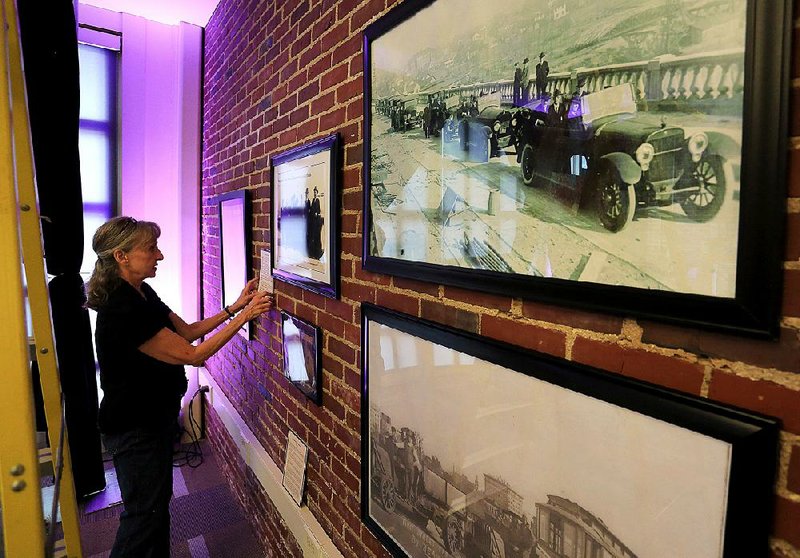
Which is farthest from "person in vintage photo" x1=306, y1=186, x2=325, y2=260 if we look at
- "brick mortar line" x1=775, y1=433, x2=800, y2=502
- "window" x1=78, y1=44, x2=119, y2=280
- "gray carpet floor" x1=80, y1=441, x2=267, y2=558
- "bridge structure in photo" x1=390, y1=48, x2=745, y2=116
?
"window" x1=78, y1=44, x2=119, y2=280

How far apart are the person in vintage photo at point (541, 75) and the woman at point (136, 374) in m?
1.88

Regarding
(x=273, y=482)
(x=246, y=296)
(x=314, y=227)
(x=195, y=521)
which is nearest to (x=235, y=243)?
(x=246, y=296)

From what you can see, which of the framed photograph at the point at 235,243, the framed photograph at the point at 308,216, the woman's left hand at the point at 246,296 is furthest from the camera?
the framed photograph at the point at 235,243

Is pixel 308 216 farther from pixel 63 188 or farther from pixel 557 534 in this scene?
pixel 63 188

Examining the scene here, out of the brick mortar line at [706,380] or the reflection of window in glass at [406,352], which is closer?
the brick mortar line at [706,380]

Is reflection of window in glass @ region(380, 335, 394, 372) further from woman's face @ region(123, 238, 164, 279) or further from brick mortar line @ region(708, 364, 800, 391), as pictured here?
woman's face @ region(123, 238, 164, 279)

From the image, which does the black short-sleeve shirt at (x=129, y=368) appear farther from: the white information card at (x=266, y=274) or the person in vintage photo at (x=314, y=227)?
the person in vintage photo at (x=314, y=227)

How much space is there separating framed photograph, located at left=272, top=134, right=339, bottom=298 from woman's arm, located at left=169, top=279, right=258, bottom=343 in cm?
35

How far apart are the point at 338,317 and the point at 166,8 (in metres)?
3.32

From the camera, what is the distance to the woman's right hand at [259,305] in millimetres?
2375

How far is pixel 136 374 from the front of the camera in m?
2.12

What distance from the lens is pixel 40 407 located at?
8.30ft

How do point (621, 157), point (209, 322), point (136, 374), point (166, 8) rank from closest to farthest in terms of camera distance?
point (621, 157)
point (136, 374)
point (209, 322)
point (166, 8)

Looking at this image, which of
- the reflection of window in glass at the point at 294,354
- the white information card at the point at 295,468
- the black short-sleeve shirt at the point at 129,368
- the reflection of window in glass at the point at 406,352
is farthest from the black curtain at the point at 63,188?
the reflection of window in glass at the point at 406,352
